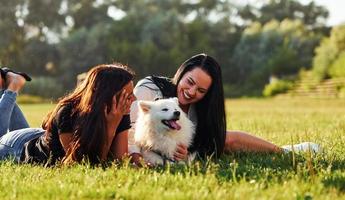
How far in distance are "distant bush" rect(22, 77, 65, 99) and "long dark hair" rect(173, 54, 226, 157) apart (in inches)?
1419

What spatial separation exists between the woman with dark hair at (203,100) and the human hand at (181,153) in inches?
5.2

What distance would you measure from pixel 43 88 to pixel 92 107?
38.6 meters

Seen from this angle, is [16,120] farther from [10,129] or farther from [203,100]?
[203,100]


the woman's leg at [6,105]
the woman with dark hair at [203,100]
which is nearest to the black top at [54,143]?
the woman's leg at [6,105]

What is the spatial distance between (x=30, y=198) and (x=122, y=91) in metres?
1.35

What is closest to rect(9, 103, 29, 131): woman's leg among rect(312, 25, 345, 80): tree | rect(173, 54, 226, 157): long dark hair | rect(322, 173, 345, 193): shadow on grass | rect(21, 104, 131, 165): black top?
rect(21, 104, 131, 165): black top

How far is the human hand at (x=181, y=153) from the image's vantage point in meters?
4.83

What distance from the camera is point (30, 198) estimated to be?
3.25 metres

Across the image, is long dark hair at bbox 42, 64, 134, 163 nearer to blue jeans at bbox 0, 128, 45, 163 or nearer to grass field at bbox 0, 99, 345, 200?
grass field at bbox 0, 99, 345, 200

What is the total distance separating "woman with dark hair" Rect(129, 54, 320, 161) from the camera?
517cm

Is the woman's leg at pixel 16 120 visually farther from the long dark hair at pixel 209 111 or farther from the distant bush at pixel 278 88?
the distant bush at pixel 278 88

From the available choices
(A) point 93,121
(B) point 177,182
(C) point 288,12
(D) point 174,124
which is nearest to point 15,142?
(A) point 93,121

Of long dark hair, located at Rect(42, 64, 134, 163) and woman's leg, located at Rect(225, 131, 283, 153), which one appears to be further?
woman's leg, located at Rect(225, 131, 283, 153)

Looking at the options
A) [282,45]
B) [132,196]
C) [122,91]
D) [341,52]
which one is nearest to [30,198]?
[132,196]
